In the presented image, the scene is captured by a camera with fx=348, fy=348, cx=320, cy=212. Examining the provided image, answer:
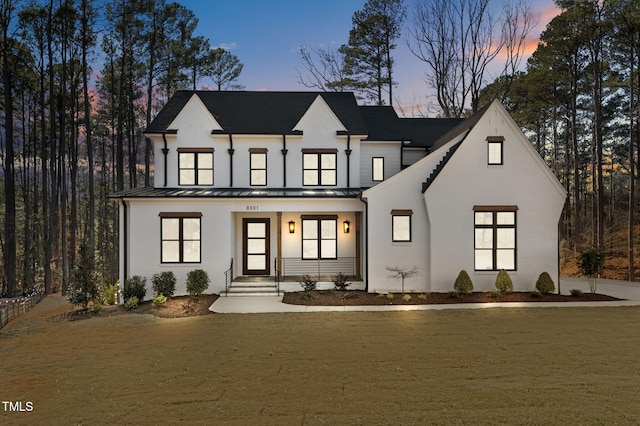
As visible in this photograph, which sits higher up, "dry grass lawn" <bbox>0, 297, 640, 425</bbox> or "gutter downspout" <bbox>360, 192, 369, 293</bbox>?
"gutter downspout" <bbox>360, 192, 369, 293</bbox>

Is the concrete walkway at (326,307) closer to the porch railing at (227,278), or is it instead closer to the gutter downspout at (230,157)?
the porch railing at (227,278)

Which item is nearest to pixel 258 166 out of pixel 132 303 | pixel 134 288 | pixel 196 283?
pixel 196 283

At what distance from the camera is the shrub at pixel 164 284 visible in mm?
13508

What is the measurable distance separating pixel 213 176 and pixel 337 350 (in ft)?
38.4

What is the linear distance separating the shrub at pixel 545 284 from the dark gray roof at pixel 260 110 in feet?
32.5

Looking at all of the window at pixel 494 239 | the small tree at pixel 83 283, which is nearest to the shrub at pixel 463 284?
the window at pixel 494 239

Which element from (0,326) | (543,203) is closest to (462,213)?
(543,203)

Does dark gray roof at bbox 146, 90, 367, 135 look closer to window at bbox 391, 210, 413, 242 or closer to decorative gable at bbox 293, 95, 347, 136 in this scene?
decorative gable at bbox 293, 95, 347, 136

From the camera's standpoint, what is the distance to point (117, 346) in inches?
337

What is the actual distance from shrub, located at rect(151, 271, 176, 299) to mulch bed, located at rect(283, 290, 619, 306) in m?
4.47

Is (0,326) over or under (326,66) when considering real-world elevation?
under

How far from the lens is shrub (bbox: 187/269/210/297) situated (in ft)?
44.5

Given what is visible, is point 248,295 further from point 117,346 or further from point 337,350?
point 337,350

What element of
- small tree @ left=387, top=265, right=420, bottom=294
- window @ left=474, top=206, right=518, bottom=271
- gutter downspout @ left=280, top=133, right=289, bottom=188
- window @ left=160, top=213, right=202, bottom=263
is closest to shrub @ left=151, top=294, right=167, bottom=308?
window @ left=160, top=213, right=202, bottom=263
